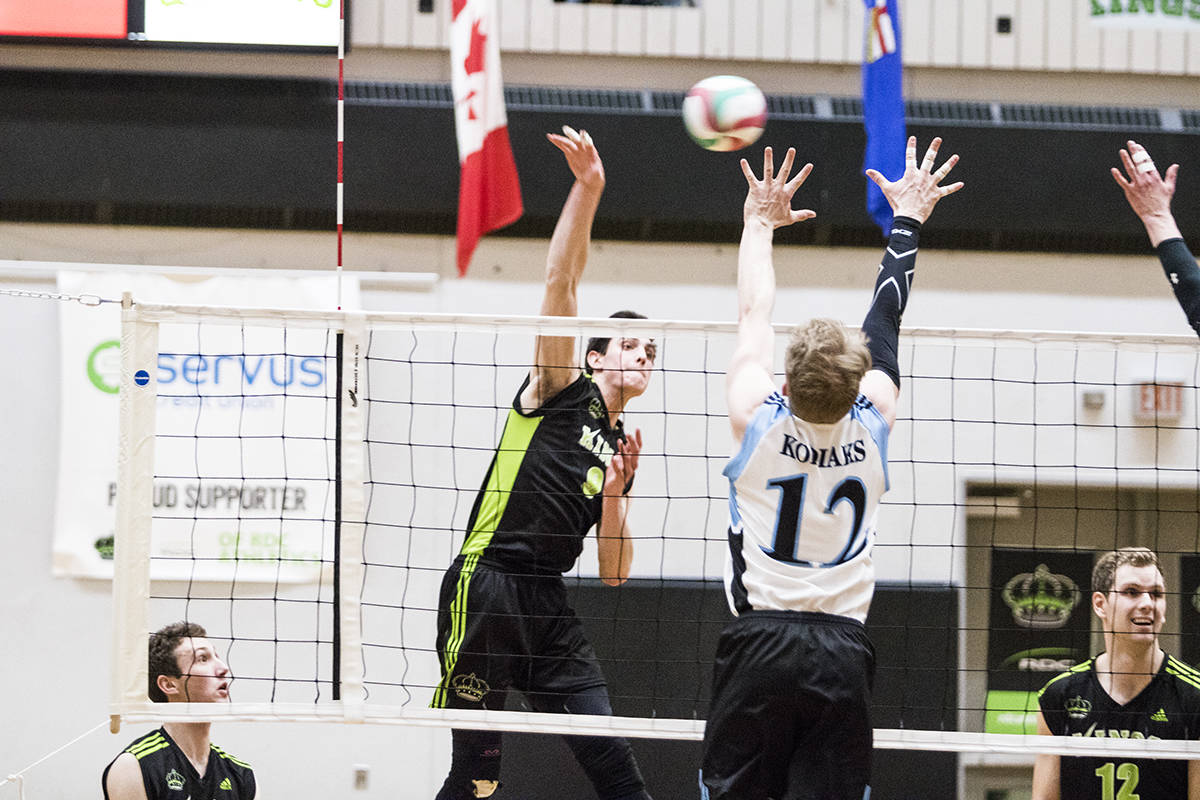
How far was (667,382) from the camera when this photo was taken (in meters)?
8.41

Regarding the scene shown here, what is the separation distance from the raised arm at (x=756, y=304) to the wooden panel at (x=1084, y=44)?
223 inches

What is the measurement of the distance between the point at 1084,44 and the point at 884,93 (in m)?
1.94

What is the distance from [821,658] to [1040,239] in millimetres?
6053

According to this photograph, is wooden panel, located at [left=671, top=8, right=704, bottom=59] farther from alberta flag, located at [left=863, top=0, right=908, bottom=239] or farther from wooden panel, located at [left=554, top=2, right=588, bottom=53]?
alberta flag, located at [left=863, top=0, right=908, bottom=239]

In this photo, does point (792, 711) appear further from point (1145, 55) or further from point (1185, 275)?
point (1145, 55)

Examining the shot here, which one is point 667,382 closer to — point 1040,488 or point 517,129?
point 517,129

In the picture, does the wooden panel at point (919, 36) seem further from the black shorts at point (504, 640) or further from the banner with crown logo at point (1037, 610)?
the black shorts at point (504, 640)

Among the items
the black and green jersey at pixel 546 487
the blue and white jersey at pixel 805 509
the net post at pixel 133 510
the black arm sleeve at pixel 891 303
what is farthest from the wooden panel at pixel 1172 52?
the net post at pixel 133 510

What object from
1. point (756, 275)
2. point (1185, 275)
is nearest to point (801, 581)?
point (756, 275)

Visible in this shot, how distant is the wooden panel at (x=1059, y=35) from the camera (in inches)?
348

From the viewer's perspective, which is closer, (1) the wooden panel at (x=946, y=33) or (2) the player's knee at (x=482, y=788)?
(2) the player's knee at (x=482, y=788)

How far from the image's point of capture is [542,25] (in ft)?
28.3

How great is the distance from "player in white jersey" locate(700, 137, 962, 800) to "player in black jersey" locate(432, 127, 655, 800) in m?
1.37

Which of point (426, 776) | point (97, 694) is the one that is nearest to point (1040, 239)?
point (426, 776)
